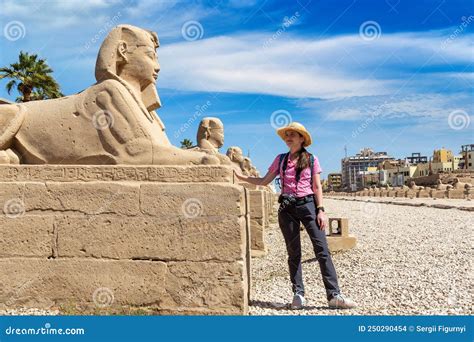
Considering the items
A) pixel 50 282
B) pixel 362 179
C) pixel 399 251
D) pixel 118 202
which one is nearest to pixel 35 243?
pixel 50 282

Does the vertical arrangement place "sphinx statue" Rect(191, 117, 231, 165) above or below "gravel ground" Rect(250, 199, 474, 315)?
above

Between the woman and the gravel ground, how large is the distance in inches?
9.9

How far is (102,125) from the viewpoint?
4.85 meters

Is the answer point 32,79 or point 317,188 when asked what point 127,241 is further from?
point 32,79

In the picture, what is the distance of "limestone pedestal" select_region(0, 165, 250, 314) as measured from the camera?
443 cm

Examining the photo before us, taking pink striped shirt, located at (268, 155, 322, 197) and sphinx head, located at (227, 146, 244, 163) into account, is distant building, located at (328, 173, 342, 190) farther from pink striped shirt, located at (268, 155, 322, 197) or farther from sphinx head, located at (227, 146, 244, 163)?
pink striped shirt, located at (268, 155, 322, 197)

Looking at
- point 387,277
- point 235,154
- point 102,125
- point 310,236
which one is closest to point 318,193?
point 310,236

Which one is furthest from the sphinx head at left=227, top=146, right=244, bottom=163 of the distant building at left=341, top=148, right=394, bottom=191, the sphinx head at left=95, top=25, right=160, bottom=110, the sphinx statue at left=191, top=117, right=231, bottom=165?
the distant building at left=341, top=148, right=394, bottom=191

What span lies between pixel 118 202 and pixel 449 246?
23.6 feet

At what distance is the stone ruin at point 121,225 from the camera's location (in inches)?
175

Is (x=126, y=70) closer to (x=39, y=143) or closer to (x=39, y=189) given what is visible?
(x=39, y=143)

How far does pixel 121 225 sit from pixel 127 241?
0.15 metres

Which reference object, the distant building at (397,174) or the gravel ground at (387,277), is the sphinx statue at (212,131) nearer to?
the gravel ground at (387,277)

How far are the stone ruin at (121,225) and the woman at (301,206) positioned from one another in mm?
488
